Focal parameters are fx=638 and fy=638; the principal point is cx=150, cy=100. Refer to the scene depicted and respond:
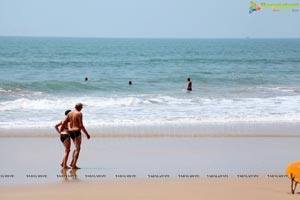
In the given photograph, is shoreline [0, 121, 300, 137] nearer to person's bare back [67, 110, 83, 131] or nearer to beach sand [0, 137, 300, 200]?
beach sand [0, 137, 300, 200]

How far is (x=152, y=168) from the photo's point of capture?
12453 millimetres

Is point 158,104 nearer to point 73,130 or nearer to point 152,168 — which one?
point 152,168

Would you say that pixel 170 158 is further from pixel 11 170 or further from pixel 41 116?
pixel 41 116

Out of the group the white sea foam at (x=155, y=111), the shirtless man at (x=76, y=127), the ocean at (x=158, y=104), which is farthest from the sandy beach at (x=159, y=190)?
the white sea foam at (x=155, y=111)

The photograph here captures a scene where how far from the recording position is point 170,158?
1352cm

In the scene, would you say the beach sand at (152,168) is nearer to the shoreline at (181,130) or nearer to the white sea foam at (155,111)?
the shoreline at (181,130)

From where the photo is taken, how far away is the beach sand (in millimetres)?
10316

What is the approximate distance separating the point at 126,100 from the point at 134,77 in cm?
1701

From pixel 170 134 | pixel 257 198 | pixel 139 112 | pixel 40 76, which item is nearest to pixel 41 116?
pixel 139 112

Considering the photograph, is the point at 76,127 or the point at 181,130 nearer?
the point at 76,127

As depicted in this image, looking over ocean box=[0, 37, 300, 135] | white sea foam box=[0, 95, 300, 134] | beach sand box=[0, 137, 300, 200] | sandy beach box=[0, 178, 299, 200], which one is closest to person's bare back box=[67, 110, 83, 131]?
beach sand box=[0, 137, 300, 200]

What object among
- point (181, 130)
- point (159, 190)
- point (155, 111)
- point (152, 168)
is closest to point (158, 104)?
point (155, 111)

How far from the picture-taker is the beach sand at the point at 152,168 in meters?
10.3

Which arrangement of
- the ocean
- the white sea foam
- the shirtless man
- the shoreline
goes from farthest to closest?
1. the white sea foam
2. the ocean
3. the shoreline
4. the shirtless man
